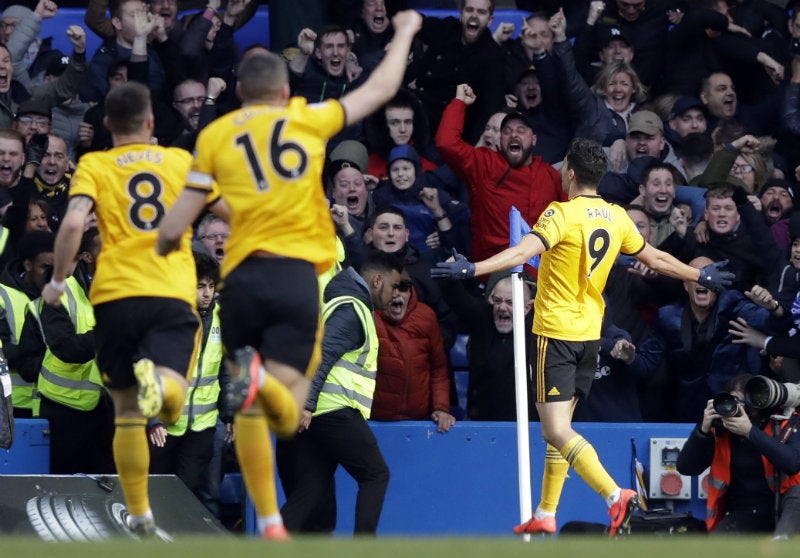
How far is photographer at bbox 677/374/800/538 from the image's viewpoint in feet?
30.4

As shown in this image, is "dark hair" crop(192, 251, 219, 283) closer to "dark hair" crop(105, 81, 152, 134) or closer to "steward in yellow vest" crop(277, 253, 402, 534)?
"steward in yellow vest" crop(277, 253, 402, 534)

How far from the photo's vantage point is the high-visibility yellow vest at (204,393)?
988 centimetres

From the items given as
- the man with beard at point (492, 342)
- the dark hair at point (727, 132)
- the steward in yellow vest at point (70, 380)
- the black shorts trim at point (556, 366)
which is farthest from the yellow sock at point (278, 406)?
the dark hair at point (727, 132)

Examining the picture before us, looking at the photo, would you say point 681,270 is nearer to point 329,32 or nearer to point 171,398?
point 171,398

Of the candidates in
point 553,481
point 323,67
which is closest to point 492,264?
point 553,481

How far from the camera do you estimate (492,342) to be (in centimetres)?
1063

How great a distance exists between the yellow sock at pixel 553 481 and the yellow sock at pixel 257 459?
2.58m

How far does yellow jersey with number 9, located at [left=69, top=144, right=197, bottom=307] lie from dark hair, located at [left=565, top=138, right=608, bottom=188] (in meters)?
2.54

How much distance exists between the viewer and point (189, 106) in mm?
12742

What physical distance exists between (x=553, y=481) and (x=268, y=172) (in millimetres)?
3137

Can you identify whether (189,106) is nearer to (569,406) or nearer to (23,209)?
(23,209)

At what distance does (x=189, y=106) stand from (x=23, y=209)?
1.96 meters

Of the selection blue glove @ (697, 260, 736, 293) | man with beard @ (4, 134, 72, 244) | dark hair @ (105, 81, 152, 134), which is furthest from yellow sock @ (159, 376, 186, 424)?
man with beard @ (4, 134, 72, 244)

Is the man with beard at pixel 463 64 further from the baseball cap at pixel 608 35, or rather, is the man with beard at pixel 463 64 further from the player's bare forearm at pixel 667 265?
the player's bare forearm at pixel 667 265
